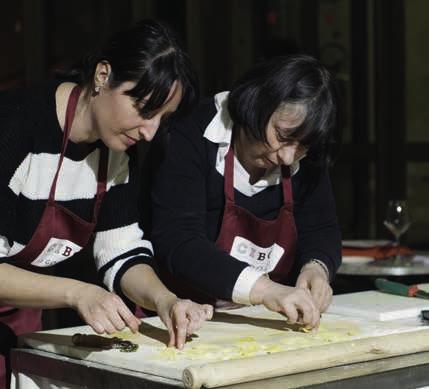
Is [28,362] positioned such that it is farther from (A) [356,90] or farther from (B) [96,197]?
(A) [356,90]

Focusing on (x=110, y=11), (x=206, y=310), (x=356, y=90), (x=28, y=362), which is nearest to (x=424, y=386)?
(x=206, y=310)

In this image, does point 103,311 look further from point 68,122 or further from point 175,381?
point 68,122

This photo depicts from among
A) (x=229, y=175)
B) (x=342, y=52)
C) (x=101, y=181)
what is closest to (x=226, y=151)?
(x=229, y=175)

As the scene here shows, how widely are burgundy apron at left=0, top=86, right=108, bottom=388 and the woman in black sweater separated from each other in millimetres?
191

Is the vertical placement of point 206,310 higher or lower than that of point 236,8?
lower

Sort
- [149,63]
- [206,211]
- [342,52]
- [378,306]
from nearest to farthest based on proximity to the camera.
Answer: [149,63] → [378,306] → [206,211] → [342,52]

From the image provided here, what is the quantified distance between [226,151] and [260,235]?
0.26 metres

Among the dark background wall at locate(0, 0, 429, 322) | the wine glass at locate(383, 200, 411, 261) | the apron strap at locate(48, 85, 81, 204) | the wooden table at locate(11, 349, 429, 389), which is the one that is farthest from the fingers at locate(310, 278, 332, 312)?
the dark background wall at locate(0, 0, 429, 322)

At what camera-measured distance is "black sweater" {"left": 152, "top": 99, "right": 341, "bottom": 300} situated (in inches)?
108

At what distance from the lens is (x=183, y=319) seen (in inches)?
95.0

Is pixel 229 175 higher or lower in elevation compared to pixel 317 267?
higher

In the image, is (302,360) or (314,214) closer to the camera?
(302,360)

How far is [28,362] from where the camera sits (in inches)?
97.3

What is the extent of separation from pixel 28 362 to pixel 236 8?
201 inches
